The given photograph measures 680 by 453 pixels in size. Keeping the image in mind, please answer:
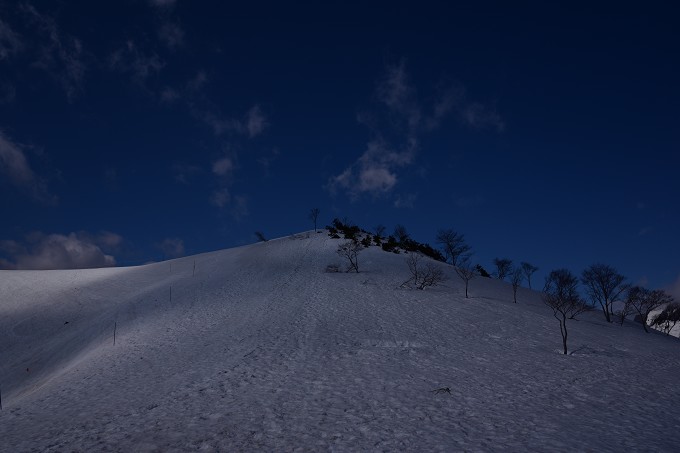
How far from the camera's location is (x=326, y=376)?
1361cm

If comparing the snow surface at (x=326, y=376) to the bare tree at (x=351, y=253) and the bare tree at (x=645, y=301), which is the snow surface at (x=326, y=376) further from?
the bare tree at (x=645, y=301)

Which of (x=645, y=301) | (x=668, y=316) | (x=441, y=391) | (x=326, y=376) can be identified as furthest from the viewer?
(x=668, y=316)

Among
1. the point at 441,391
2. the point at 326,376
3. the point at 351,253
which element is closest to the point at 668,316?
the point at 351,253

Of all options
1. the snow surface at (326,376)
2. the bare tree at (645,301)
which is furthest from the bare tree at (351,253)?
the bare tree at (645,301)

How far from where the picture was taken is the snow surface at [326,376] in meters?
9.02

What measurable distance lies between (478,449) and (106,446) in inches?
352

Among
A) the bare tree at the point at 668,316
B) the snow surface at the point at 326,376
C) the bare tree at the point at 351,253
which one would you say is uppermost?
the bare tree at the point at 351,253

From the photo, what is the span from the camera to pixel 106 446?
8.94 m

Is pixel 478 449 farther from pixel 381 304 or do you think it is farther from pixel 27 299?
pixel 27 299

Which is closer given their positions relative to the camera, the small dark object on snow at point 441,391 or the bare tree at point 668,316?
the small dark object on snow at point 441,391

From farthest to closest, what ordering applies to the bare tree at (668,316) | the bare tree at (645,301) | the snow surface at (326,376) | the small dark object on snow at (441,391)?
the bare tree at (668,316), the bare tree at (645,301), the small dark object on snow at (441,391), the snow surface at (326,376)

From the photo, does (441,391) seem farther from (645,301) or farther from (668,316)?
(668,316)

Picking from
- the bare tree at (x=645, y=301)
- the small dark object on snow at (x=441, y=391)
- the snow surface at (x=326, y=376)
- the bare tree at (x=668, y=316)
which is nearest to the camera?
the snow surface at (x=326, y=376)

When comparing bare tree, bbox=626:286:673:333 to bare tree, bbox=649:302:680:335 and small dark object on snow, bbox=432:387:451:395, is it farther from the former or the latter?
small dark object on snow, bbox=432:387:451:395
